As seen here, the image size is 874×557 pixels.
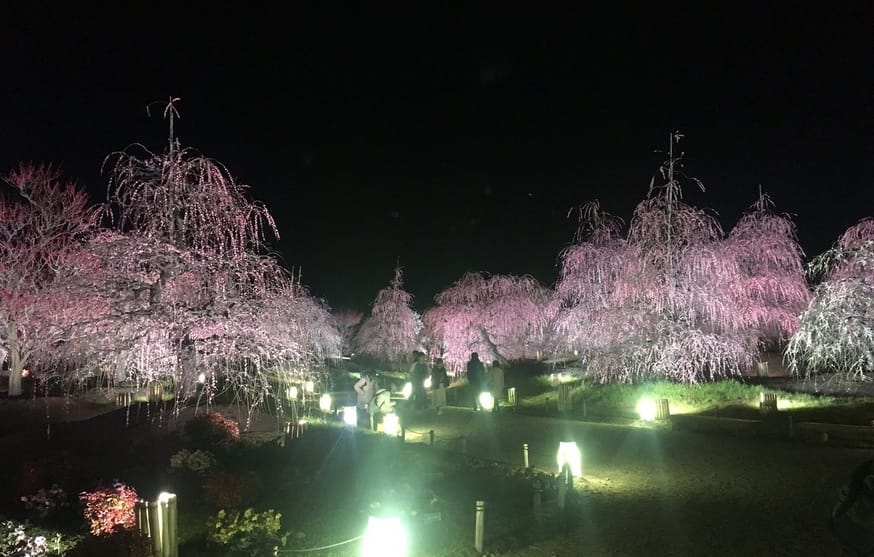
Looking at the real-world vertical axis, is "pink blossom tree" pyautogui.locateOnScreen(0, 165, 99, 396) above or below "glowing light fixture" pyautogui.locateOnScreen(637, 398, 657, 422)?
above

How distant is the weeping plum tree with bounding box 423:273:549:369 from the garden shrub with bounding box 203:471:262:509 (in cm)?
2337

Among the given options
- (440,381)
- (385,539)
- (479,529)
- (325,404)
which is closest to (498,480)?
(479,529)

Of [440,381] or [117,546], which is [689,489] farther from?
[440,381]

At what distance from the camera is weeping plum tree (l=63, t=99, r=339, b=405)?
10.8m

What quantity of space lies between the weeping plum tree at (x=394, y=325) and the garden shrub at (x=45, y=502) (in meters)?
30.6

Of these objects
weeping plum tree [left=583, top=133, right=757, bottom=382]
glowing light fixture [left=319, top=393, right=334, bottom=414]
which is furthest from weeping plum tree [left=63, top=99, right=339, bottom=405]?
weeping plum tree [left=583, top=133, right=757, bottom=382]

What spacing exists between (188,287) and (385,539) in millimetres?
6695

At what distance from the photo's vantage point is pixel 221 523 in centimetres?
770

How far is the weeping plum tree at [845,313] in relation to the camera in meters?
14.7

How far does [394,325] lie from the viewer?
4009cm

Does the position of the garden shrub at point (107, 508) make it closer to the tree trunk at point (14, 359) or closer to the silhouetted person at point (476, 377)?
the silhouetted person at point (476, 377)

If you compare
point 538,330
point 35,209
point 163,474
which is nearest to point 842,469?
point 163,474

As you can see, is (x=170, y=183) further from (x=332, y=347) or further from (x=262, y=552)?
(x=332, y=347)

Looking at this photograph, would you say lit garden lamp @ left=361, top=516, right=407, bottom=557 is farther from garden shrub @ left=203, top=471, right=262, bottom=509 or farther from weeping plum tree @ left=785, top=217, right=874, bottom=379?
weeping plum tree @ left=785, top=217, right=874, bottom=379
